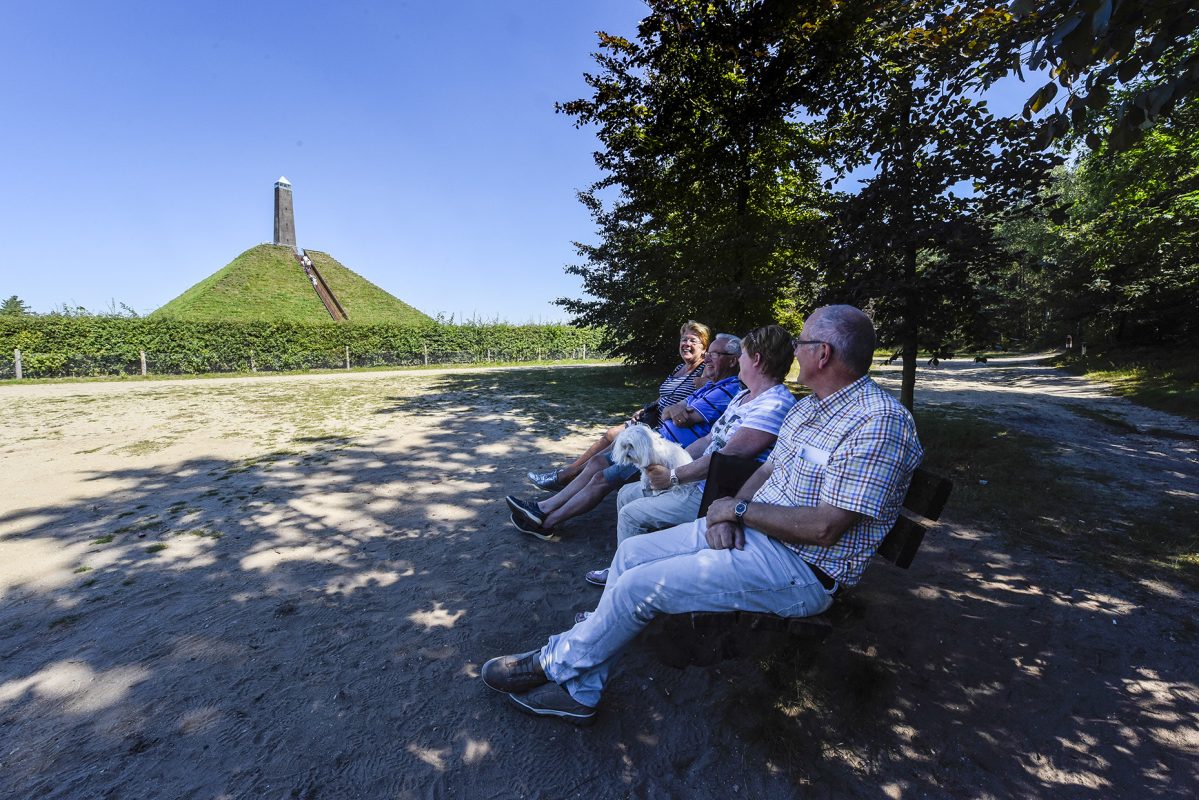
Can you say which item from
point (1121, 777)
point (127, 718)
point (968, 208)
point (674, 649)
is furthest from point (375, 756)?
point (968, 208)

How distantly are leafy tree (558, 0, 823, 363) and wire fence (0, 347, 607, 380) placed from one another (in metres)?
21.5

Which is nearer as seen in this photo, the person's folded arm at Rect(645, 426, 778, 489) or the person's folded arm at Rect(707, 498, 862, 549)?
the person's folded arm at Rect(707, 498, 862, 549)

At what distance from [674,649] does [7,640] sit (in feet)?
11.9

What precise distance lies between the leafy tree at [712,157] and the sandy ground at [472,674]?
239 inches

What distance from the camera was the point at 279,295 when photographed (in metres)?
34.6

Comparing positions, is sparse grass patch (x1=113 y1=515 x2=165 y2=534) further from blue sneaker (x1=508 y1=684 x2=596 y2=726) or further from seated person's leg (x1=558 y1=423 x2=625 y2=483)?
blue sneaker (x1=508 y1=684 x2=596 y2=726)

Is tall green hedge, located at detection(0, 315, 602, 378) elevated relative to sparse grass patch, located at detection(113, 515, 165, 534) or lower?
elevated

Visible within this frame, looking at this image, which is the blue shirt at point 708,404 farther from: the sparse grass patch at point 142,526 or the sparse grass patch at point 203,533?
the sparse grass patch at point 142,526

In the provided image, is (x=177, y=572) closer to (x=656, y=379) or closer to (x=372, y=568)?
(x=372, y=568)

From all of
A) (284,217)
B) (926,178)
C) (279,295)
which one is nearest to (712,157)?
(926,178)

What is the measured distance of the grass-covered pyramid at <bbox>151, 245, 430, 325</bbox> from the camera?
31.2m

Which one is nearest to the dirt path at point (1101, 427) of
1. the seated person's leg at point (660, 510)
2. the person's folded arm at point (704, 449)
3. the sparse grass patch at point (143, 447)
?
the person's folded arm at point (704, 449)

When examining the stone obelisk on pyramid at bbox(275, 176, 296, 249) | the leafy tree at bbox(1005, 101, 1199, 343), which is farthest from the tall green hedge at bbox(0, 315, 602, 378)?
the stone obelisk on pyramid at bbox(275, 176, 296, 249)

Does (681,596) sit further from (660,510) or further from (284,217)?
(284,217)
